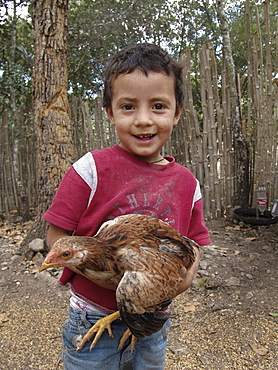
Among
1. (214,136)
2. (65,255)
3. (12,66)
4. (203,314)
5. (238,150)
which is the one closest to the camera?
(65,255)

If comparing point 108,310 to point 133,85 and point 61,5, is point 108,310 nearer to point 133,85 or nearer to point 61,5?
point 133,85

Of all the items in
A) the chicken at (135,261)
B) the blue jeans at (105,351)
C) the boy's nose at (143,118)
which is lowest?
the blue jeans at (105,351)

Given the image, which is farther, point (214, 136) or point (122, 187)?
point (214, 136)

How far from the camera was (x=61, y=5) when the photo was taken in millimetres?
3703

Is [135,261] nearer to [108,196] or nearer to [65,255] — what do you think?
[65,255]

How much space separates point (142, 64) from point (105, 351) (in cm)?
118

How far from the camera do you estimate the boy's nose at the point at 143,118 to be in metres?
1.17

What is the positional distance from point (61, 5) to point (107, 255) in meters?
3.74

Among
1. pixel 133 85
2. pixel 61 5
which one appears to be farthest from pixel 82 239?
pixel 61 5

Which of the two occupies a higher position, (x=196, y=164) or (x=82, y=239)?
(x=82, y=239)

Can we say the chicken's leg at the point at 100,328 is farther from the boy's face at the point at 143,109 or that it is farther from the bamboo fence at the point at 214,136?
the bamboo fence at the point at 214,136

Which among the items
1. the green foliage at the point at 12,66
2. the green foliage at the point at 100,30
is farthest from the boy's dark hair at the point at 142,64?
the green foliage at the point at 100,30

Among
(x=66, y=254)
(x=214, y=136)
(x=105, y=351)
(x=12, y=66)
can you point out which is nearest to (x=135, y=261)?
(x=66, y=254)

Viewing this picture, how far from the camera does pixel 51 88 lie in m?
3.72
